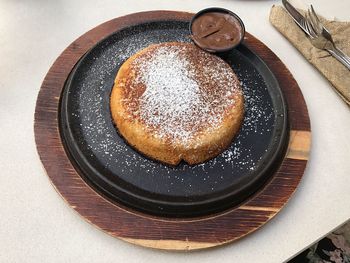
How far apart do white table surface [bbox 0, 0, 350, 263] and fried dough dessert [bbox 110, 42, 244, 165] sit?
26 centimetres

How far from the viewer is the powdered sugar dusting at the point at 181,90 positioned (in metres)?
1.10

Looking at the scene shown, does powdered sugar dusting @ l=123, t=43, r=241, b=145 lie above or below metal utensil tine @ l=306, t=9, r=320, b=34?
below

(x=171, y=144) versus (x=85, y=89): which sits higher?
(x=85, y=89)

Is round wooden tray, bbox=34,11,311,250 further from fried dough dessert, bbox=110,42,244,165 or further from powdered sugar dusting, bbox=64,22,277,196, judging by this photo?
fried dough dessert, bbox=110,42,244,165

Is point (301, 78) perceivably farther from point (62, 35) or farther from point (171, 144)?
point (62, 35)

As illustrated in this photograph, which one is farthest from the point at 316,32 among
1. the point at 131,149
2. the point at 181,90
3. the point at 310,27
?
the point at 131,149

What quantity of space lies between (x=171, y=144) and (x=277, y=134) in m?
0.34

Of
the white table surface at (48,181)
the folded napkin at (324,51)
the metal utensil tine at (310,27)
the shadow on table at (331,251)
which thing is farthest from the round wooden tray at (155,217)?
the shadow on table at (331,251)

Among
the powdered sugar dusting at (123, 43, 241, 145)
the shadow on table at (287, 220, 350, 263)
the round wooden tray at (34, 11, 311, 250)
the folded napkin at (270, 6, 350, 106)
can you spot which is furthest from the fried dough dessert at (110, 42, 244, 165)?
the shadow on table at (287, 220, 350, 263)

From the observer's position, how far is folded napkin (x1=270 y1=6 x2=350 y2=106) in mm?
1369

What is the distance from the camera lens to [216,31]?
4.33ft

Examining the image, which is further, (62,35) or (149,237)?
(62,35)

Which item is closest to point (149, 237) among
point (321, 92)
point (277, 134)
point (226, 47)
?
point (277, 134)

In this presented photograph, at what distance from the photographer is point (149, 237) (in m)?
0.99
